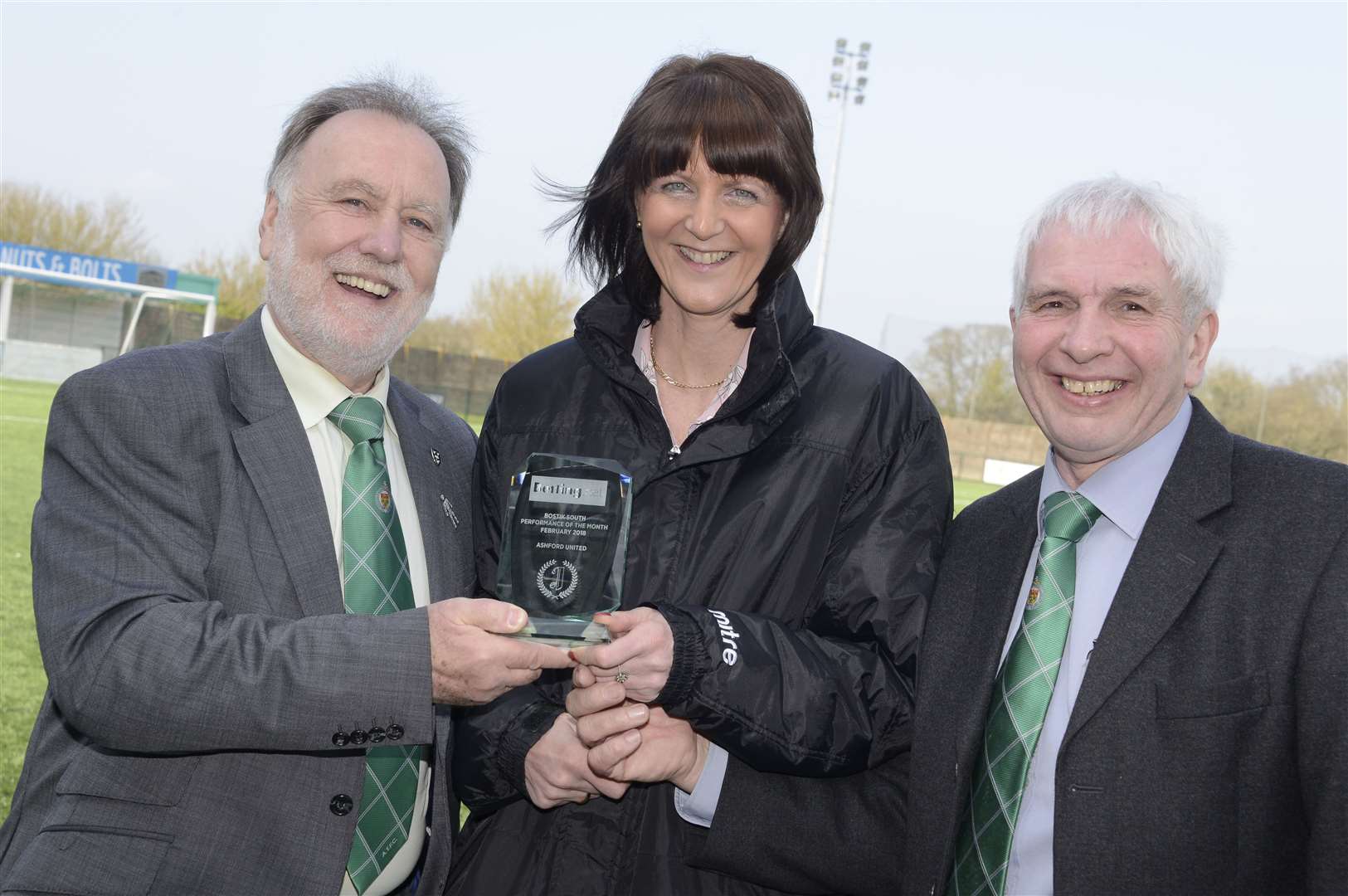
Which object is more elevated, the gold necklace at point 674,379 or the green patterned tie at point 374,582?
the gold necklace at point 674,379

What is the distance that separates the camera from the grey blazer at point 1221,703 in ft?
7.04

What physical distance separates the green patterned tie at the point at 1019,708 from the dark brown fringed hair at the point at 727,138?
38.5 inches

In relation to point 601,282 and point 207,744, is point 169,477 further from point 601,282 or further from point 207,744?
point 601,282

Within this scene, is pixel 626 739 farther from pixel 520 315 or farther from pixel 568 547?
pixel 520 315

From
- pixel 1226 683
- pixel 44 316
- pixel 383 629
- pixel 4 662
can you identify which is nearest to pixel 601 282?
pixel 383 629

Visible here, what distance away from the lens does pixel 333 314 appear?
2.99 metres

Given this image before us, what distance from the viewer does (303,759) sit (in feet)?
8.45

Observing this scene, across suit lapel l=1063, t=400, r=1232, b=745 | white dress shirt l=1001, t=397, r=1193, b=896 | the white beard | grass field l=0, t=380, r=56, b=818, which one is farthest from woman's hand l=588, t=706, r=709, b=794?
grass field l=0, t=380, r=56, b=818

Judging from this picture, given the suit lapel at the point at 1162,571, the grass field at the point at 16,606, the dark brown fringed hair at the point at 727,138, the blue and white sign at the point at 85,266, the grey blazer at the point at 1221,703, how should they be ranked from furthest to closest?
the blue and white sign at the point at 85,266, the grass field at the point at 16,606, the dark brown fringed hair at the point at 727,138, the suit lapel at the point at 1162,571, the grey blazer at the point at 1221,703

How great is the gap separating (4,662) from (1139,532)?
844cm

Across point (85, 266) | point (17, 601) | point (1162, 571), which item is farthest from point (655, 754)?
point (85, 266)

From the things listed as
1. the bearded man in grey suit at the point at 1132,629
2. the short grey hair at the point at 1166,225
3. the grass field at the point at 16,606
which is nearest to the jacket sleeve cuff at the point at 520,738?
the bearded man in grey suit at the point at 1132,629

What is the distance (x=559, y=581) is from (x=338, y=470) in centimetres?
72

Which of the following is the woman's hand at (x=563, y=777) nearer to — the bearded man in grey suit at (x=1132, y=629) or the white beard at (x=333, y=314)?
the bearded man in grey suit at (x=1132, y=629)
